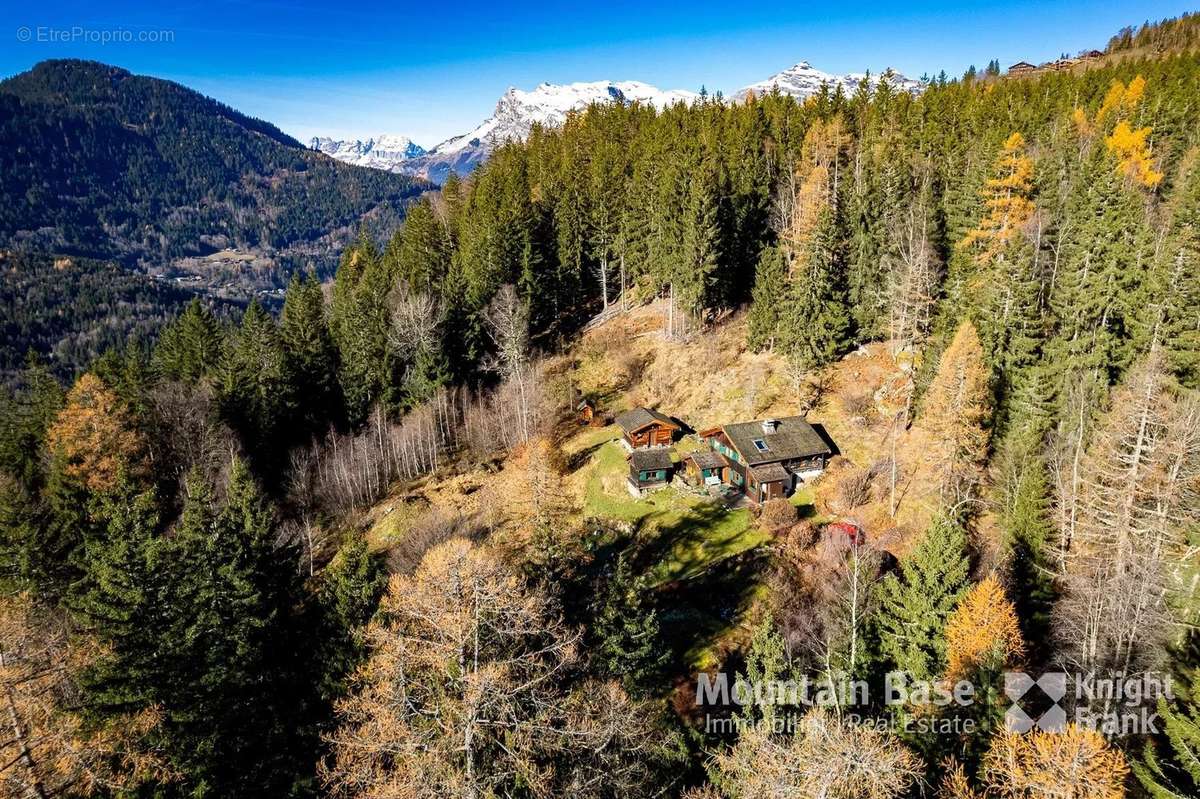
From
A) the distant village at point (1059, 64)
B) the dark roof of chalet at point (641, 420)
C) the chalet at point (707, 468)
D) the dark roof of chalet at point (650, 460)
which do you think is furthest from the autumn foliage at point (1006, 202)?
the distant village at point (1059, 64)

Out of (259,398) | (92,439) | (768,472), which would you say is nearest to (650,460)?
(768,472)

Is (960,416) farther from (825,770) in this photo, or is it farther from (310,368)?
(310,368)

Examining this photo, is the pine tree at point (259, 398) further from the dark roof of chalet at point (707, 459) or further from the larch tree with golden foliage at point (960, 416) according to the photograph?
the larch tree with golden foliage at point (960, 416)

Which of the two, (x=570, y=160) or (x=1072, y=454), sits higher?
(x=570, y=160)

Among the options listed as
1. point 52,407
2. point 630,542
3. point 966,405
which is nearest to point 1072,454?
point 966,405

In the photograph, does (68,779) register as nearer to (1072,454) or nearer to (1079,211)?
(1072,454)
